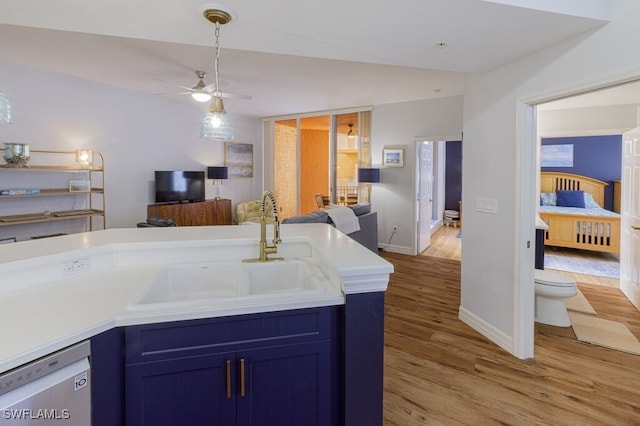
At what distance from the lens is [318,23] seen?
195cm

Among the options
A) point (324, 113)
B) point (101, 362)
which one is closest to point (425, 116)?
point (324, 113)

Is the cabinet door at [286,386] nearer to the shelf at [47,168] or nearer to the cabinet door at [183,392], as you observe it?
the cabinet door at [183,392]

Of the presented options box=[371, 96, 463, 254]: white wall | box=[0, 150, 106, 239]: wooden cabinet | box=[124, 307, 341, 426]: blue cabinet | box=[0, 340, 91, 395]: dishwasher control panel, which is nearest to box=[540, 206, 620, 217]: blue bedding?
box=[371, 96, 463, 254]: white wall

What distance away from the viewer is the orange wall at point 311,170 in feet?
24.8

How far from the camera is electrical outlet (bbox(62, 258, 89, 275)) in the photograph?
5.49 ft

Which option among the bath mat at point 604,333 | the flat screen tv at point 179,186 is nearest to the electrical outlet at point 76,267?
the bath mat at point 604,333

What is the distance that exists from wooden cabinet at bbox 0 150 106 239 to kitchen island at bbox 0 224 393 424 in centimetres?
281

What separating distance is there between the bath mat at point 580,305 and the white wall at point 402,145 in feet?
8.21

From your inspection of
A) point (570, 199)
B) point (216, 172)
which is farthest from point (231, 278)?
point (570, 199)

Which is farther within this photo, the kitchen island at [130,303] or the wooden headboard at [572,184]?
the wooden headboard at [572,184]

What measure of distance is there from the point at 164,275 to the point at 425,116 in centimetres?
509

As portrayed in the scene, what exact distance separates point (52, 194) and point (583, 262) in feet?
24.8

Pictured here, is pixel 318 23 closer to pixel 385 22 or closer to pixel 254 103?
pixel 385 22

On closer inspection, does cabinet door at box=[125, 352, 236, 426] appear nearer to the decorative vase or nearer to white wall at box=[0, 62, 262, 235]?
the decorative vase
